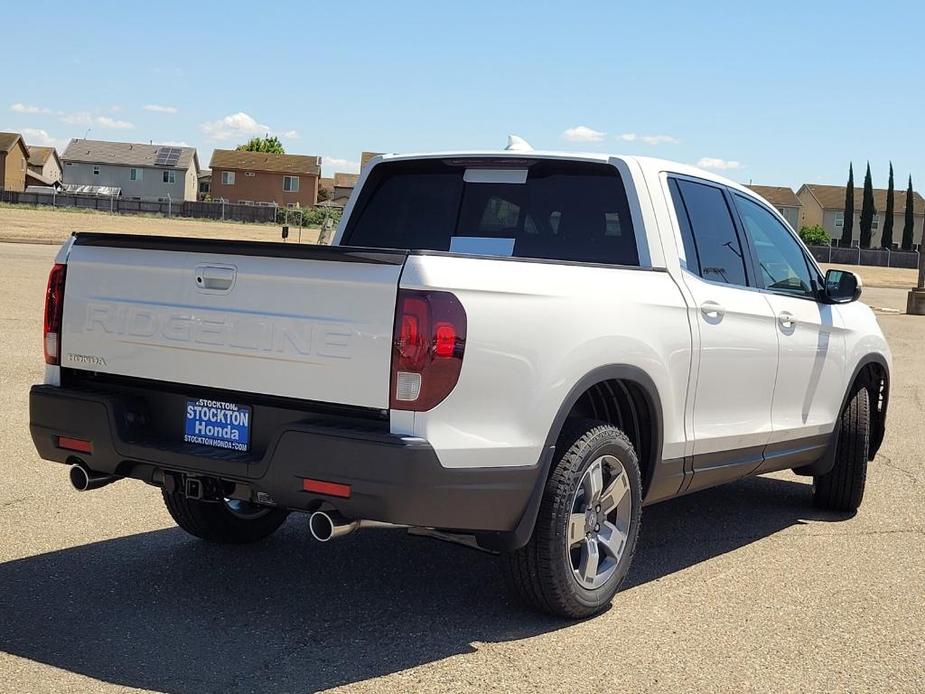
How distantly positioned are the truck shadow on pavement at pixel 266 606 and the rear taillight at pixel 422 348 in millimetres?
1026

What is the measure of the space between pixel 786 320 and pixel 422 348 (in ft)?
9.70

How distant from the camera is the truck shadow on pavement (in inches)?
170

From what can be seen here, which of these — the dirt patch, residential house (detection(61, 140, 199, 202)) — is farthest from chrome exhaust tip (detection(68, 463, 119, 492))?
residential house (detection(61, 140, 199, 202))

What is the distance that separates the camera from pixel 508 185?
6.02m

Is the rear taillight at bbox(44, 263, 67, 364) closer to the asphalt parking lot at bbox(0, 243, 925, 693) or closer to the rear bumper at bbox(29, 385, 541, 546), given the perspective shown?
the rear bumper at bbox(29, 385, 541, 546)

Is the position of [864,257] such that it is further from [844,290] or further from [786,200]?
[844,290]

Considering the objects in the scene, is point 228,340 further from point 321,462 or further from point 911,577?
point 911,577

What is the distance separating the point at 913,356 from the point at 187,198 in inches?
3521

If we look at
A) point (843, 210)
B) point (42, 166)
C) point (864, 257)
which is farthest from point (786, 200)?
point (42, 166)

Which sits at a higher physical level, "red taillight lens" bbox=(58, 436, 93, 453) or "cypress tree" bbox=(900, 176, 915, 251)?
"cypress tree" bbox=(900, 176, 915, 251)

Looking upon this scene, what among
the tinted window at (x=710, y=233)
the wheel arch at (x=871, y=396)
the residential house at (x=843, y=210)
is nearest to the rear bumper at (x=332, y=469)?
the tinted window at (x=710, y=233)

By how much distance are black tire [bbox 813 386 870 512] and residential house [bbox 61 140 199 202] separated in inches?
3824

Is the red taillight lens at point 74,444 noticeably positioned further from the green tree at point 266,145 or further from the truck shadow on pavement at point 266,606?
the green tree at point 266,145

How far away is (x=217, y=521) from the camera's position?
19.4ft
